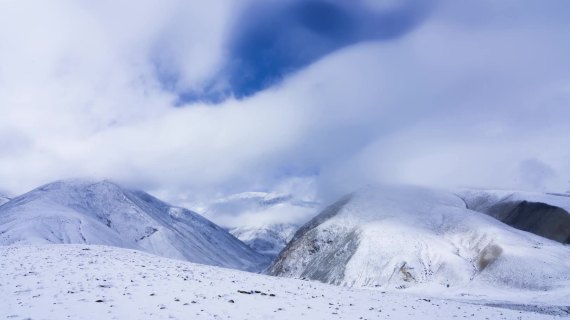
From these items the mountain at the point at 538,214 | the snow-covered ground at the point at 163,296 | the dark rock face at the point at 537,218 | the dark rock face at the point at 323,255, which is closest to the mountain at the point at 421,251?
the dark rock face at the point at 323,255

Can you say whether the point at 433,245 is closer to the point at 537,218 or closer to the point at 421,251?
the point at 421,251

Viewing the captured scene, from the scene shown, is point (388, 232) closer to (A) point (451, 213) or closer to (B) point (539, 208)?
(A) point (451, 213)

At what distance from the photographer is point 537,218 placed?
563 feet

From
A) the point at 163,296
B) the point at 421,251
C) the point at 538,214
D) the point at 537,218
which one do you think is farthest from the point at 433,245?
the point at 163,296

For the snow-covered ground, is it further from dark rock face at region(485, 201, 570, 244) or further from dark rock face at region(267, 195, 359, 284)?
dark rock face at region(485, 201, 570, 244)

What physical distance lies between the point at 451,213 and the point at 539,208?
40.2m

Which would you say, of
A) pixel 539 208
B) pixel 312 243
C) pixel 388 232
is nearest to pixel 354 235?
pixel 388 232

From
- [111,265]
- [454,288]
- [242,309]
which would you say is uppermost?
[111,265]

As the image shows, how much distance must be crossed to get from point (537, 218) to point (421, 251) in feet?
227

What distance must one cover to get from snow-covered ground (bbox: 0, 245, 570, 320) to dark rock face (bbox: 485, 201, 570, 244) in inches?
6001

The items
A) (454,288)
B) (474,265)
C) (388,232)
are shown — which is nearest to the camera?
(454,288)

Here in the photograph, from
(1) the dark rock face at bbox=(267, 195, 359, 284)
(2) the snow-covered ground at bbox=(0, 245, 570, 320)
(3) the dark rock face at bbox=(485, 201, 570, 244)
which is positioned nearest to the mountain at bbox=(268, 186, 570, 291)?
(1) the dark rock face at bbox=(267, 195, 359, 284)

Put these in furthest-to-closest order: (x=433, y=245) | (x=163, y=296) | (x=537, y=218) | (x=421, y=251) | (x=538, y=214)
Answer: (x=538, y=214) → (x=537, y=218) → (x=433, y=245) → (x=421, y=251) → (x=163, y=296)

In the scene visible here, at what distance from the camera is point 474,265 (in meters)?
121
